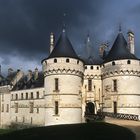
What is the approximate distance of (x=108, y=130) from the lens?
26.0 m

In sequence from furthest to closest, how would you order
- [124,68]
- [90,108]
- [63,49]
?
1. [90,108]
2. [63,49]
3. [124,68]

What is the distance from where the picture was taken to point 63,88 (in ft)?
119

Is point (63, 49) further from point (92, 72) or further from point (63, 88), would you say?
point (92, 72)

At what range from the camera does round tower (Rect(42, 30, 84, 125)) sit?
118 feet

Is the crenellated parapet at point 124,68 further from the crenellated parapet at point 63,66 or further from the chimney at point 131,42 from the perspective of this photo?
the crenellated parapet at point 63,66

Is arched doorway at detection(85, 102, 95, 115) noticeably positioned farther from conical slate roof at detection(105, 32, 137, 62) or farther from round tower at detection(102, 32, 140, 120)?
conical slate roof at detection(105, 32, 137, 62)

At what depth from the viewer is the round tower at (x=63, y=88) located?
35969 millimetres

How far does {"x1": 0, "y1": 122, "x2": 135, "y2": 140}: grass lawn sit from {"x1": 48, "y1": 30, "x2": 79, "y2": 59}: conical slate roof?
1082cm

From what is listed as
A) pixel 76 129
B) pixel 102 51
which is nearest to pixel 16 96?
pixel 102 51

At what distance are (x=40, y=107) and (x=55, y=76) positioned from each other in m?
8.35

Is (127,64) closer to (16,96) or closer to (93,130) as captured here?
(93,130)

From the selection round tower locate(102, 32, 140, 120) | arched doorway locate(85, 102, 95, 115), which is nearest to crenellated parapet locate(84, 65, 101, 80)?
round tower locate(102, 32, 140, 120)

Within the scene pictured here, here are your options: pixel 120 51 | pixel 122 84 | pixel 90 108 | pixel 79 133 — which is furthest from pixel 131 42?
pixel 79 133

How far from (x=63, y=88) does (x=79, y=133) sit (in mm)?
10466
